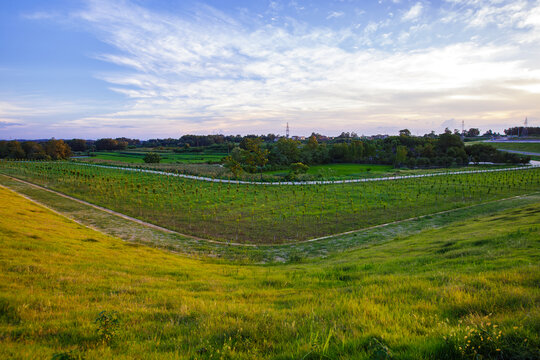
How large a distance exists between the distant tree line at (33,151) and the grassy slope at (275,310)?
406 feet

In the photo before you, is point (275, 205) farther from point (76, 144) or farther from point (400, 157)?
point (76, 144)

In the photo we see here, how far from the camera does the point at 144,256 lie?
1376cm

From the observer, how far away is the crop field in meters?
23.5

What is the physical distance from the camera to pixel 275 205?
33031 millimetres

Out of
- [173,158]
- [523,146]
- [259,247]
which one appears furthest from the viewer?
[523,146]

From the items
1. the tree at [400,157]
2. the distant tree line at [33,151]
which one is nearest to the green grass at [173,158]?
the distant tree line at [33,151]

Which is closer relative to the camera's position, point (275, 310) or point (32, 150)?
point (275, 310)

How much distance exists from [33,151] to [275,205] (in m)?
131

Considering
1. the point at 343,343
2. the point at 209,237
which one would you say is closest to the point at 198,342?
the point at 343,343

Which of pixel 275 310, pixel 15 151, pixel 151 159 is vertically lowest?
pixel 275 310

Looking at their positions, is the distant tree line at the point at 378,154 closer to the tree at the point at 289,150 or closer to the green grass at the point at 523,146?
the tree at the point at 289,150

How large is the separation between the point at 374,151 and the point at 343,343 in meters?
107

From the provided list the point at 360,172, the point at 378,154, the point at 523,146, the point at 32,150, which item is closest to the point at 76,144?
the point at 32,150

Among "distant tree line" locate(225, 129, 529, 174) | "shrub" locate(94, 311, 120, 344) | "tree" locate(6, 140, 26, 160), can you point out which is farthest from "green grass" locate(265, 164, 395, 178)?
"tree" locate(6, 140, 26, 160)
